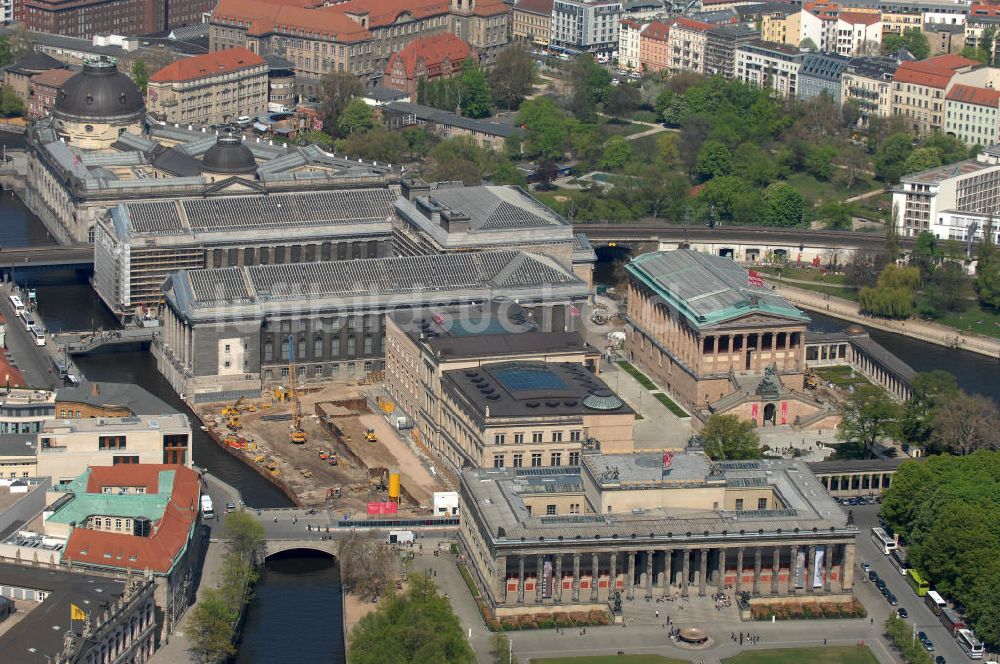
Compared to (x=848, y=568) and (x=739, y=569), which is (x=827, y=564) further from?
(x=739, y=569)

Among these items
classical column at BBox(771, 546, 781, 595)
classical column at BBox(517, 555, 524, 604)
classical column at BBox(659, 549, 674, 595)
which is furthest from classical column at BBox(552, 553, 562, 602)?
classical column at BBox(771, 546, 781, 595)

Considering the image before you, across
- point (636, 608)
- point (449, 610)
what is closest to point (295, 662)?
point (449, 610)

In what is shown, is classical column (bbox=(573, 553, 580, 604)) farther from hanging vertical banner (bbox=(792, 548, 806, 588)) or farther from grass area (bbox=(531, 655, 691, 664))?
hanging vertical banner (bbox=(792, 548, 806, 588))

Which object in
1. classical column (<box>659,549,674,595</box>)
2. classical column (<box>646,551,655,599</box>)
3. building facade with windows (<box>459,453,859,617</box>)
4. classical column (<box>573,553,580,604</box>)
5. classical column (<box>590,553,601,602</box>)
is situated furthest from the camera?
classical column (<box>659,549,674,595</box>)

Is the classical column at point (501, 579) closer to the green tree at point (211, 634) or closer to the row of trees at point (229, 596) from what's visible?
the row of trees at point (229, 596)

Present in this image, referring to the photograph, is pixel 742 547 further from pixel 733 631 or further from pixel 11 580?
pixel 11 580

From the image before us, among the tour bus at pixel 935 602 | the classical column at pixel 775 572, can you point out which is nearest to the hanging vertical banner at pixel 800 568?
the classical column at pixel 775 572
